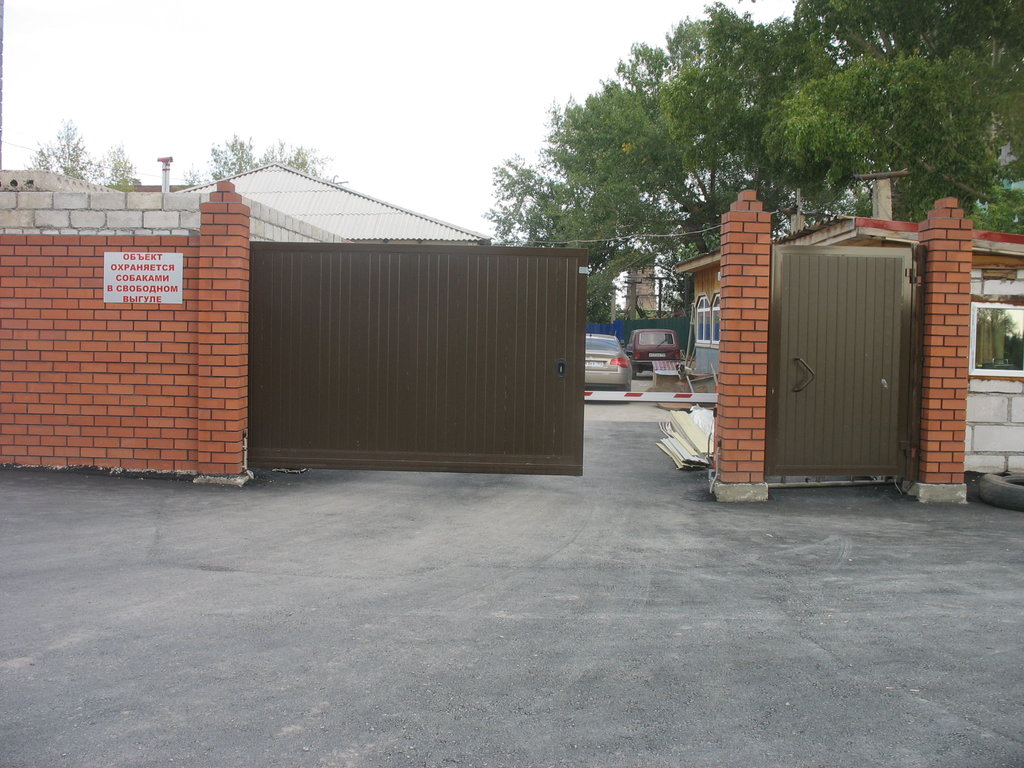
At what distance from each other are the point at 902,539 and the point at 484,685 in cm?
432

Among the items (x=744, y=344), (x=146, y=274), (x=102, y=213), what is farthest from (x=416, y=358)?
(x=102, y=213)

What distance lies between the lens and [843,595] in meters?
5.23

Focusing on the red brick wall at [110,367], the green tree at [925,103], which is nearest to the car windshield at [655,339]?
the green tree at [925,103]

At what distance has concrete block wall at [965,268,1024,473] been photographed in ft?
31.3

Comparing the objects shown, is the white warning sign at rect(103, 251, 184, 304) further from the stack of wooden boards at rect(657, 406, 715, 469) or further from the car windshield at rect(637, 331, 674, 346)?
the car windshield at rect(637, 331, 674, 346)

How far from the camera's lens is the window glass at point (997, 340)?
31.4 ft

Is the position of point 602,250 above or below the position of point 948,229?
above

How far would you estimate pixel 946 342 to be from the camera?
8.09 meters

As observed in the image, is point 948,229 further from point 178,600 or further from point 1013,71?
point 1013,71

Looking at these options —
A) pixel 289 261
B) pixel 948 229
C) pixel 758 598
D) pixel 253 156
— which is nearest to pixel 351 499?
pixel 289 261

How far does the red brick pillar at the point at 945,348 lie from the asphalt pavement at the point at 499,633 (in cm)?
64

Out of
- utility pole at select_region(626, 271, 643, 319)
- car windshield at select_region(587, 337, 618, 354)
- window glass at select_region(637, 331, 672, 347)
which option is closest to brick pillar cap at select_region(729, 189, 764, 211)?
car windshield at select_region(587, 337, 618, 354)

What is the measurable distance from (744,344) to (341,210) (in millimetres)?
20071

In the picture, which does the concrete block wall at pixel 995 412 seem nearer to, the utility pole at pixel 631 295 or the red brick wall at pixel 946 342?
the red brick wall at pixel 946 342
